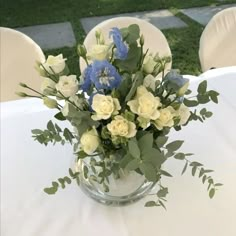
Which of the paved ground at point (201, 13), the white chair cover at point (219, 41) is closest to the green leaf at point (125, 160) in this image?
the white chair cover at point (219, 41)

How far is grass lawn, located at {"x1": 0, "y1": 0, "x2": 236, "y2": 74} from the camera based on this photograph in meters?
2.92

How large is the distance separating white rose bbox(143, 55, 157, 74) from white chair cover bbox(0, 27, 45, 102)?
782mm

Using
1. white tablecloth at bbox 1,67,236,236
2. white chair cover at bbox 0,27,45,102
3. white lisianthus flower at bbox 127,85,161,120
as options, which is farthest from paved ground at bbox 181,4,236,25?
white lisianthus flower at bbox 127,85,161,120

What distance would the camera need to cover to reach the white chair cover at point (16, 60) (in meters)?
1.49

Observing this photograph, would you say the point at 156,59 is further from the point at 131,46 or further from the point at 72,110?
the point at 72,110

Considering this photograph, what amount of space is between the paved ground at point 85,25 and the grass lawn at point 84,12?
55mm

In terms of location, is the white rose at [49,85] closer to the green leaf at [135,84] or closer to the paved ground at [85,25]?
the green leaf at [135,84]

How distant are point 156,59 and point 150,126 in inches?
5.2

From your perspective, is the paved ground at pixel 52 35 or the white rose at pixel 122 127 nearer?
the white rose at pixel 122 127

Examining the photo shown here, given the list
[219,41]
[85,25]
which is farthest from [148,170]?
[85,25]

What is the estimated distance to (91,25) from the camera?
3.11 meters

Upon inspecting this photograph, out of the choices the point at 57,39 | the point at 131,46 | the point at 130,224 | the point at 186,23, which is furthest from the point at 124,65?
the point at 186,23

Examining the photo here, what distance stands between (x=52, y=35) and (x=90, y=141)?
238 centimetres

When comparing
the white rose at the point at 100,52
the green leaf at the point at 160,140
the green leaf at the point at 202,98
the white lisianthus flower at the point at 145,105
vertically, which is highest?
the white rose at the point at 100,52
